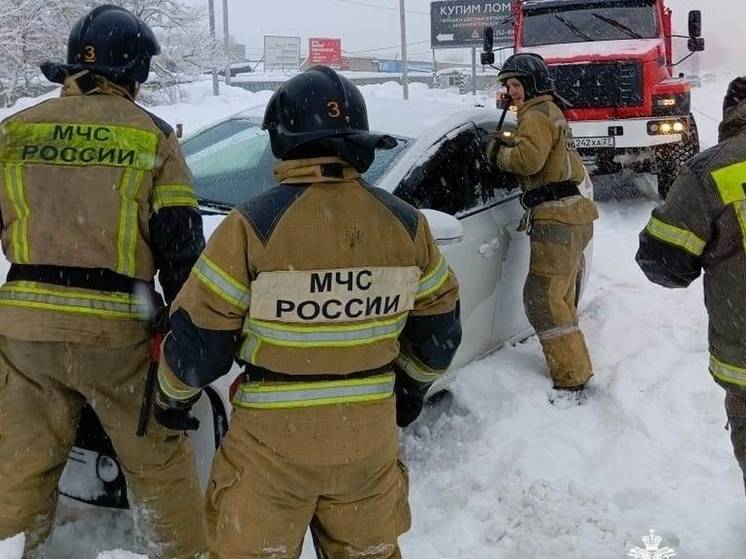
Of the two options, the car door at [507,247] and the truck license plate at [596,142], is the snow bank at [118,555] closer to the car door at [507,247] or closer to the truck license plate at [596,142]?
the car door at [507,247]

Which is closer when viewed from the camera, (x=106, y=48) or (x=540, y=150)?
(x=106, y=48)

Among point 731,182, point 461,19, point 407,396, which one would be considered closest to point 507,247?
point 731,182

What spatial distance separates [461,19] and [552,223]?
145 feet

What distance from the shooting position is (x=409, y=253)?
200 cm

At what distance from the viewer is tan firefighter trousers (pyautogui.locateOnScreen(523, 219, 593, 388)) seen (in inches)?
170

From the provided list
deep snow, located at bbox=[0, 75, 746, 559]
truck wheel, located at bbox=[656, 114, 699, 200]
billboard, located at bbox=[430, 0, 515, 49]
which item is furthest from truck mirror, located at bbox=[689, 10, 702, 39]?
billboard, located at bbox=[430, 0, 515, 49]

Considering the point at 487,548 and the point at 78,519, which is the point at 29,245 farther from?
the point at 487,548

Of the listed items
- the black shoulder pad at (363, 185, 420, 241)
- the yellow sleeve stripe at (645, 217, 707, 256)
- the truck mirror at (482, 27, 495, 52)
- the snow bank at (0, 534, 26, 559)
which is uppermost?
the truck mirror at (482, 27, 495, 52)

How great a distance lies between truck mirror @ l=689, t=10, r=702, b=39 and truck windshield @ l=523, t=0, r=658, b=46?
2.89ft

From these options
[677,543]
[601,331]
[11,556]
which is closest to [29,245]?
[11,556]

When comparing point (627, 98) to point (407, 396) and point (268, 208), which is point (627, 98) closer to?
point (407, 396)

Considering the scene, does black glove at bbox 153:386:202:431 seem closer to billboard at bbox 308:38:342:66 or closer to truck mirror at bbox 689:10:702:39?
truck mirror at bbox 689:10:702:39

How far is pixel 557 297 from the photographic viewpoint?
4.35 meters

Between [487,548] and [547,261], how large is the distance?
1.72 metres
